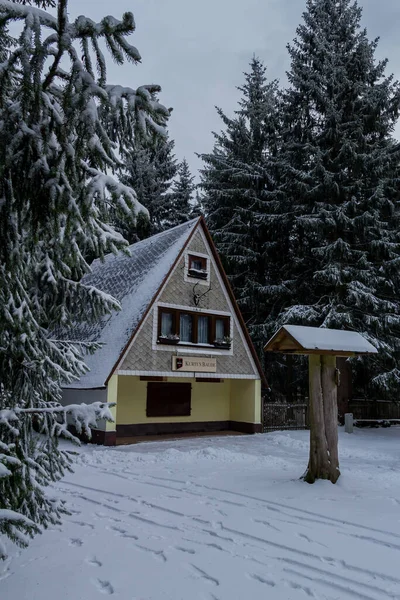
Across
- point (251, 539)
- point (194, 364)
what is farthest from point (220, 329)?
point (251, 539)

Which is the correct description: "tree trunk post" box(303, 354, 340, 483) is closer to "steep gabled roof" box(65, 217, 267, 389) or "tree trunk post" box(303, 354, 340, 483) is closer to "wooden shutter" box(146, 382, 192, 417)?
"steep gabled roof" box(65, 217, 267, 389)

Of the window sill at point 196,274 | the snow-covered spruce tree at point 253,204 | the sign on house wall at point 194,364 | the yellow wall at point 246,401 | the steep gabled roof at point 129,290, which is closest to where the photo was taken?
the steep gabled roof at point 129,290

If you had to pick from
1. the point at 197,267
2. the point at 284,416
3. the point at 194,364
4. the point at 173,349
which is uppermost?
the point at 197,267

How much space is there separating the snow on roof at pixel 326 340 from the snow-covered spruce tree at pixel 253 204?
15196 mm

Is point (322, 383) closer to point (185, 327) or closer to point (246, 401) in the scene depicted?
point (185, 327)

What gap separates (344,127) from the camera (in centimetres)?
2530

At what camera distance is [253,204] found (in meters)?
28.2

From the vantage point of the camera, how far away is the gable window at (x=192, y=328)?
59.7 ft

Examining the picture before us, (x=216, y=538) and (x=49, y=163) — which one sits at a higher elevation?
(x=49, y=163)

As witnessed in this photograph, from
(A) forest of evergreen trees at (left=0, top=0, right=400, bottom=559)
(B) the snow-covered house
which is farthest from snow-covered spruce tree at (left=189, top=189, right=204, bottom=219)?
(B) the snow-covered house

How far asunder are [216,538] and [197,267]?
1409cm

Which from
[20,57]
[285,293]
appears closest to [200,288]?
[285,293]

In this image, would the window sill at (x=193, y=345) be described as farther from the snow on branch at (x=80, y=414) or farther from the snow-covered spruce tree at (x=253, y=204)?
the snow on branch at (x=80, y=414)

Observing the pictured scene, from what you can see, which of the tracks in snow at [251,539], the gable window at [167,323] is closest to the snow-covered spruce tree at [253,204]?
the gable window at [167,323]
